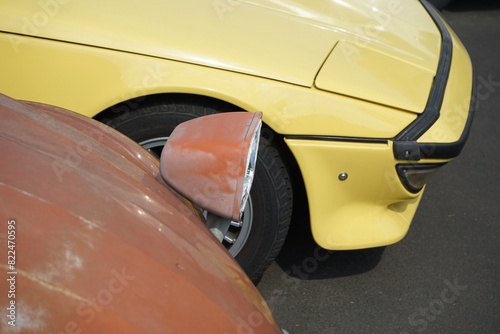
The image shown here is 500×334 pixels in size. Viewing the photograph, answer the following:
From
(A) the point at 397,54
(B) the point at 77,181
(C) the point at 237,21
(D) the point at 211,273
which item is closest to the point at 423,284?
(A) the point at 397,54

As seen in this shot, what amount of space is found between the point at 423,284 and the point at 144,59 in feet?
5.47

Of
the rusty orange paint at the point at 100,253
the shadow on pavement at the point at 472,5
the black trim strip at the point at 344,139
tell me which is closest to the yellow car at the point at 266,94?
the black trim strip at the point at 344,139

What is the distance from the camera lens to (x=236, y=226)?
9.21 ft

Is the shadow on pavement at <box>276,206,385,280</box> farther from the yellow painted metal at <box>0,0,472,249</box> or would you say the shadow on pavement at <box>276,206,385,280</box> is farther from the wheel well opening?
the wheel well opening

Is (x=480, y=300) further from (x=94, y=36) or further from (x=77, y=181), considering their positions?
(x=77, y=181)

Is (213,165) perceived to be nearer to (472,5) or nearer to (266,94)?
(266,94)

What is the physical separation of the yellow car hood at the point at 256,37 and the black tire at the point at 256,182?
0.22 metres

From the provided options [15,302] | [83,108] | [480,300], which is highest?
[15,302]

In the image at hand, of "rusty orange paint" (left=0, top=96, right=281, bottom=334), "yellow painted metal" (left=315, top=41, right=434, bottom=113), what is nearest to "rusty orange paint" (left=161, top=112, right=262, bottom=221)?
"rusty orange paint" (left=0, top=96, right=281, bottom=334)

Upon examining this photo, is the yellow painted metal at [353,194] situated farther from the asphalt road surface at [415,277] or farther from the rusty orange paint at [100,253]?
the rusty orange paint at [100,253]

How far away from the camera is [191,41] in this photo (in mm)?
2643

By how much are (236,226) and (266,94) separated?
1.96 ft

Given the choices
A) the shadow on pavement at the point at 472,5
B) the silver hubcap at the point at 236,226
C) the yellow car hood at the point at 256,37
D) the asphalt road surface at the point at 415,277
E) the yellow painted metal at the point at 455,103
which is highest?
the yellow car hood at the point at 256,37

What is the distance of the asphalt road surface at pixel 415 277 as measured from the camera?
2.91 m
